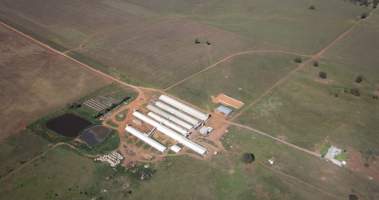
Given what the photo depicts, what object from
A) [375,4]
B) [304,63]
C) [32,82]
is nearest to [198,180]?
[32,82]

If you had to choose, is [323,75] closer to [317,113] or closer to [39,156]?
[317,113]

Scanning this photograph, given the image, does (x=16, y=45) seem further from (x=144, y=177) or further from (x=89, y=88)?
(x=144, y=177)

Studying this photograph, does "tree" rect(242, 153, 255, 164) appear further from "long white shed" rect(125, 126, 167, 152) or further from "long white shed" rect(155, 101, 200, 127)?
"long white shed" rect(125, 126, 167, 152)

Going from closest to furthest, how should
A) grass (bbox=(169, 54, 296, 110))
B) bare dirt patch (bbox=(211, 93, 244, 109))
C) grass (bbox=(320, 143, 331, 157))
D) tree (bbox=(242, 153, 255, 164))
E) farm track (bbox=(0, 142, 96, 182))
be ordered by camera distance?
1. farm track (bbox=(0, 142, 96, 182))
2. tree (bbox=(242, 153, 255, 164))
3. grass (bbox=(320, 143, 331, 157))
4. bare dirt patch (bbox=(211, 93, 244, 109))
5. grass (bbox=(169, 54, 296, 110))

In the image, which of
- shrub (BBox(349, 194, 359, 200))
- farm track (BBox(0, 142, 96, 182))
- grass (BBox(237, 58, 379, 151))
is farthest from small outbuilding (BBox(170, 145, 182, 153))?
shrub (BBox(349, 194, 359, 200))

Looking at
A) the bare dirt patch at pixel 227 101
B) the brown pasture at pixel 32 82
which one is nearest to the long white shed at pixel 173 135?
the bare dirt patch at pixel 227 101

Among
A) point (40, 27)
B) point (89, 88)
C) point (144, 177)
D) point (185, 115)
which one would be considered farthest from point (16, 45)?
point (144, 177)
